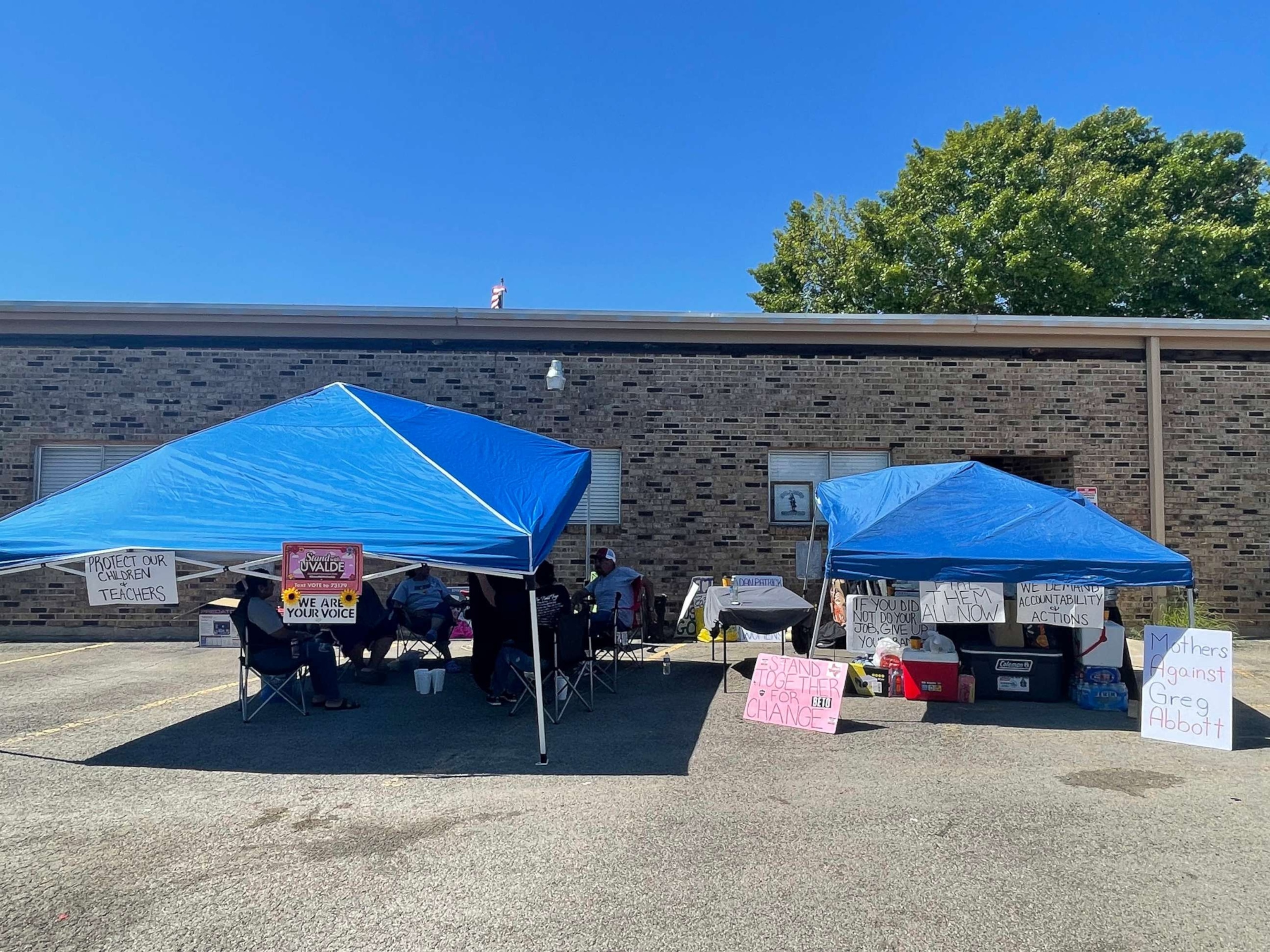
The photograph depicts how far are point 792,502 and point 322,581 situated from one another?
7.87 meters

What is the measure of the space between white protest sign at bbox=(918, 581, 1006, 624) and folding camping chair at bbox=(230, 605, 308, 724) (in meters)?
5.46

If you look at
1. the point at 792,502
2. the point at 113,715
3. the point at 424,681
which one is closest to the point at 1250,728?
the point at 792,502

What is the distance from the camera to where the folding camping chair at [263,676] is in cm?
727

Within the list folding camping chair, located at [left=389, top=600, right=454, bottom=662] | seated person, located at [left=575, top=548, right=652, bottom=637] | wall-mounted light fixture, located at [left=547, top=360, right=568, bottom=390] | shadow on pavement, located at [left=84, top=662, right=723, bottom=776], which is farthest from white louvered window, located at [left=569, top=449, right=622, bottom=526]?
shadow on pavement, located at [left=84, top=662, right=723, bottom=776]

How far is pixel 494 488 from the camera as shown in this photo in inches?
289

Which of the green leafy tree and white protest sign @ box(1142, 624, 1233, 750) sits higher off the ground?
the green leafy tree

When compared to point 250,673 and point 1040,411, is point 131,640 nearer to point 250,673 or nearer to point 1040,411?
point 250,673

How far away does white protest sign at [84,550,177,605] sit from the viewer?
6457 millimetres

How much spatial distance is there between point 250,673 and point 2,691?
7.46 feet

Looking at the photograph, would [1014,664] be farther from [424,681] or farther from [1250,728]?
[424,681]

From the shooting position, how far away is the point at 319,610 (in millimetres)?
6344

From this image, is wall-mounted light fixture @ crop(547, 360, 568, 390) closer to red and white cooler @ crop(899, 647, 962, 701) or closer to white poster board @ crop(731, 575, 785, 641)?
white poster board @ crop(731, 575, 785, 641)

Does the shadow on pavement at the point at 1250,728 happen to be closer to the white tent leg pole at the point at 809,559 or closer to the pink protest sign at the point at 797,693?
the pink protest sign at the point at 797,693

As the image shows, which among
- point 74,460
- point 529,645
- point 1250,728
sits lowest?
point 1250,728
